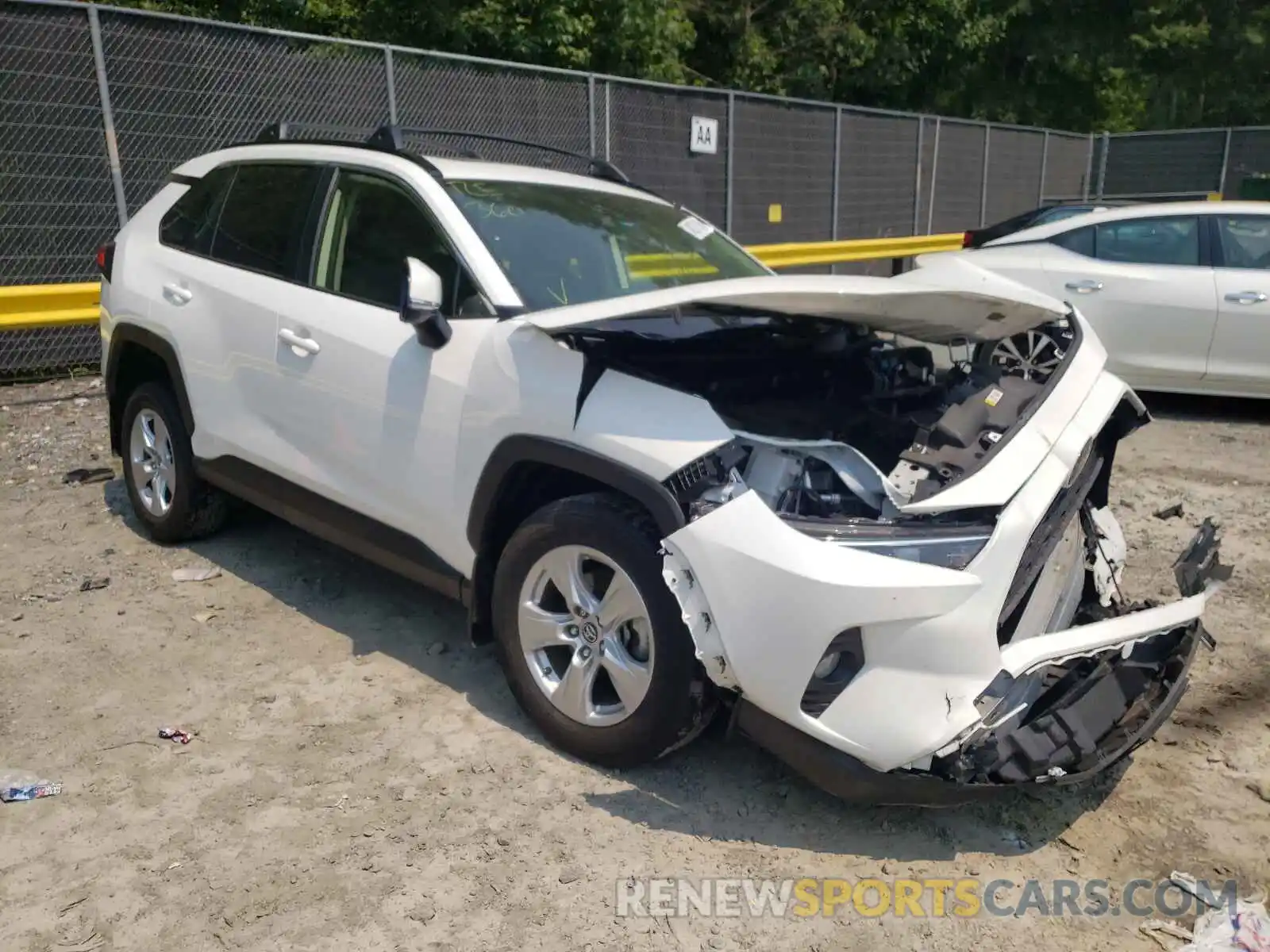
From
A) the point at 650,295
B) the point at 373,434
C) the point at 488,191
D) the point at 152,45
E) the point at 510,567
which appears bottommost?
the point at 510,567

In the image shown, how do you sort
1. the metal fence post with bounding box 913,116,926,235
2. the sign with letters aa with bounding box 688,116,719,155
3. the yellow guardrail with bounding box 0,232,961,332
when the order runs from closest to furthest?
1. the yellow guardrail with bounding box 0,232,961,332
2. the sign with letters aa with bounding box 688,116,719,155
3. the metal fence post with bounding box 913,116,926,235

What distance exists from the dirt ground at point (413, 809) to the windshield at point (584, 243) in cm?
148

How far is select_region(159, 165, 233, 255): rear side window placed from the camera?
4.80 m

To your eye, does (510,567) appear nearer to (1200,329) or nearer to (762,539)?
(762,539)

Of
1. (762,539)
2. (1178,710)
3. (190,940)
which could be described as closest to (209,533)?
(190,940)

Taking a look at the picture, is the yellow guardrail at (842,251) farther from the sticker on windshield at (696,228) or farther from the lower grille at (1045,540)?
the lower grille at (1045,540)

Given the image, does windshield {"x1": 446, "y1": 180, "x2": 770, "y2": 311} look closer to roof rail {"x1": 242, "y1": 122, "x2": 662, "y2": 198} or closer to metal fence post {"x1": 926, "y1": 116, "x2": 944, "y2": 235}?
roof rail {"x1": 242, "y1": 122, "x2": 662, "y2": 198}

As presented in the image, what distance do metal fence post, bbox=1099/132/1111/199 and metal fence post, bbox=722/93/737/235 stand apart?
1521 cm

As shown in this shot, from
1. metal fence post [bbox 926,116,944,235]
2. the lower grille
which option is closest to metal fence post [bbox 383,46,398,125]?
the lower grille

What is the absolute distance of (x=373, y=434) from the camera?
3799 millimetres

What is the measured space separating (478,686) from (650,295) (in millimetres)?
1659

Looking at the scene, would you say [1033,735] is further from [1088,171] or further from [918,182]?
[1088,171]

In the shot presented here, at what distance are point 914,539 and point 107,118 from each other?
7627mm

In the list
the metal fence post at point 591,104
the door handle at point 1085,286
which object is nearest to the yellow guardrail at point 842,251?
the metal fence post at point 591,104
